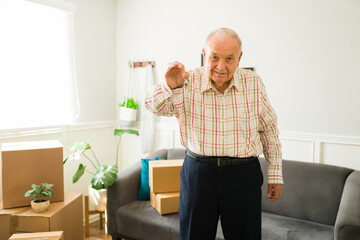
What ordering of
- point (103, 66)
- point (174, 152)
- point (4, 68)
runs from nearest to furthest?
point (4, 68)
point (174, 152)
point (103, 66)

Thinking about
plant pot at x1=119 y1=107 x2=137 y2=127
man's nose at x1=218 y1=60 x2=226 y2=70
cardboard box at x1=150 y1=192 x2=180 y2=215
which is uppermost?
man's nose at x1=218 y1=60 x2=226 y2=70

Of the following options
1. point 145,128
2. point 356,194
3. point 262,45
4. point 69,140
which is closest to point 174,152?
point 145,128

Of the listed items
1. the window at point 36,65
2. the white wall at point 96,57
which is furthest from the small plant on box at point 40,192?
the white wall at point 96,57

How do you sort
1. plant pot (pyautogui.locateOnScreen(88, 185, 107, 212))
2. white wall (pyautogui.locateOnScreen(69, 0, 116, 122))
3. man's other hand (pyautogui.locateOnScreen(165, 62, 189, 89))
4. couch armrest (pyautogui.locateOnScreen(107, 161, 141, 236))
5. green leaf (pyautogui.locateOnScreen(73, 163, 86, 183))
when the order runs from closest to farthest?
man's other hand (pyautogui.locateOnScreen(165, 62, 189, 89)) → couch armrest (pyautogui.locateOnScreen(107, 161, 141, 236)) → green leaf (pyautogui.locateOnScreen(73, 163, 86, 183)) → plant pot (pyautogui.locateOnScreen(88, 185, 107, 212)) → white wall (pyautogui.locateOnScreen(69, 0, 116, 122))

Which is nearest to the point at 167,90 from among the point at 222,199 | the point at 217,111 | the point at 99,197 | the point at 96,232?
the point at 217,111

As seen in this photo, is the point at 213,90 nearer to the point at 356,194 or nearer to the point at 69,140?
the point at 356,194

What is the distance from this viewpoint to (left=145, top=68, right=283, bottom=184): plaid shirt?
4.01 ft

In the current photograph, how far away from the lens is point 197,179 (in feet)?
4.02

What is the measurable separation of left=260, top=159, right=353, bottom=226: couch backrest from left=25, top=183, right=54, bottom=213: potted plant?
156 cm

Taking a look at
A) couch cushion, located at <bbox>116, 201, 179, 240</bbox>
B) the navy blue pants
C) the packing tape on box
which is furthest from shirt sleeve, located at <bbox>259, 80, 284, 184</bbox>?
the packing tape on box

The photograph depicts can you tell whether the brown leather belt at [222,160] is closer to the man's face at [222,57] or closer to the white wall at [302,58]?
the man's face at [222,57]

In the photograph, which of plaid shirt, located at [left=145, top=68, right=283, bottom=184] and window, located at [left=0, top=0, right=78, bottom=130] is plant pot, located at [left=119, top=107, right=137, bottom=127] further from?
plaid shirt, located at [left=145, top=68, right=283, bottom=184]

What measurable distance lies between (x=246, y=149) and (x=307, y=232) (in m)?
0.99

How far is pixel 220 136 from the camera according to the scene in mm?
1228
